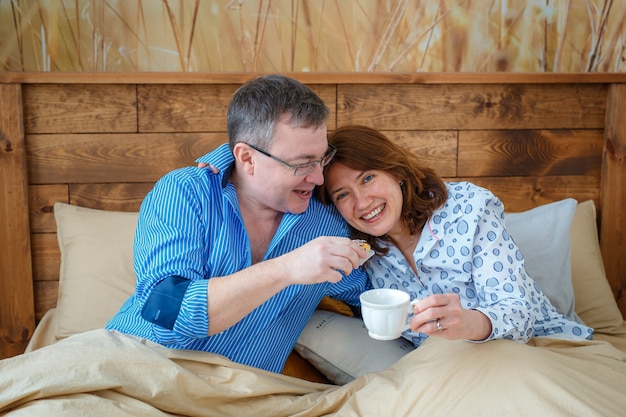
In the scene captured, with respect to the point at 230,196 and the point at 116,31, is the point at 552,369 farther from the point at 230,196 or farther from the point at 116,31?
the point at 116,31

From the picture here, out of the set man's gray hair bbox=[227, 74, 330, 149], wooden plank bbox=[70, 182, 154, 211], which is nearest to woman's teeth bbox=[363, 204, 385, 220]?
man's gray hair bbox=[227, 74, 330, 149]

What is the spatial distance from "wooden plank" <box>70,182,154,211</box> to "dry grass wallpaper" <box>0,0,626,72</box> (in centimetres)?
42

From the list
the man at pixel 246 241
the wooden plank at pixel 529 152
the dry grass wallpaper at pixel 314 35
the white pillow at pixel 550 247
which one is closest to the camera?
the man at pixel 246 241

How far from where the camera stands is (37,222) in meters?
2.31

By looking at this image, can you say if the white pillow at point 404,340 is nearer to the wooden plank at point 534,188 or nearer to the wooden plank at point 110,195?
Result: the wooden plank at point 534,188

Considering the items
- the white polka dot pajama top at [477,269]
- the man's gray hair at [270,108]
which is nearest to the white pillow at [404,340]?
the white polka dot pajama top at [477,269]

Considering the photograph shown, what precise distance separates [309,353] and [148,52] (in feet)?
3.99

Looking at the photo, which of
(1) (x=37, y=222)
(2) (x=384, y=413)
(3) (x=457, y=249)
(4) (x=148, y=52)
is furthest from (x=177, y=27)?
(2) (x=384, y=413)

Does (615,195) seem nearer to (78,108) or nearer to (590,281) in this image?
(590,281)

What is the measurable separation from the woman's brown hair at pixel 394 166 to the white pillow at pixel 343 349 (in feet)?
0.84

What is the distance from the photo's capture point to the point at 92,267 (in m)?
2.12

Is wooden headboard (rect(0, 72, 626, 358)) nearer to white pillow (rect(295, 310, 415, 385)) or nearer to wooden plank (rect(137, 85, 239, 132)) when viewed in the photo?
wooden plank (rect(137, 85, 239, 132))

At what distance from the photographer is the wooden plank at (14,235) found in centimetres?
220

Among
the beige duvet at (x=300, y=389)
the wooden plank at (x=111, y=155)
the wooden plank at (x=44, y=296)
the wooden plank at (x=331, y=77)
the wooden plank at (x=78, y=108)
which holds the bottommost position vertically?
the wooden plank at (x=44, y=296)
